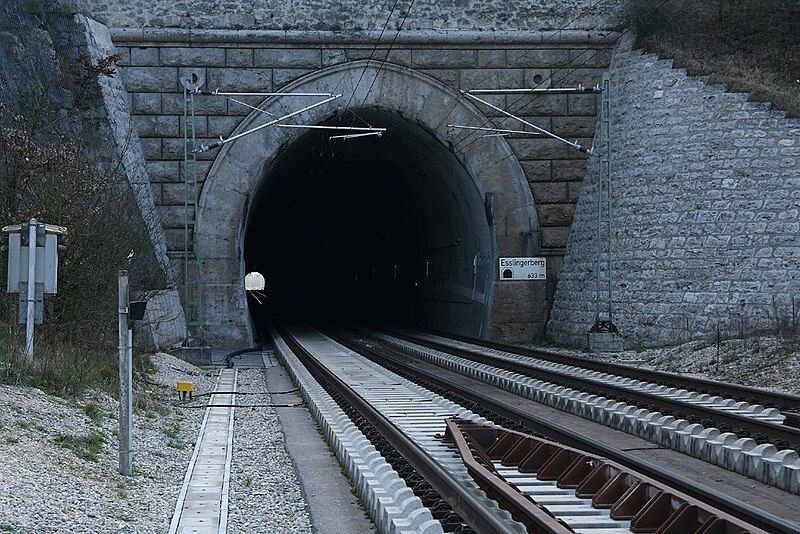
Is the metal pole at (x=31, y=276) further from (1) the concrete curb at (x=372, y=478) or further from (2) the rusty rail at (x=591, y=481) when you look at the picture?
(2) the rusty rail at (x=591, y=481)

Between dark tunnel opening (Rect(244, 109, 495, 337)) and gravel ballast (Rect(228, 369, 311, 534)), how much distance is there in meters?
13.6

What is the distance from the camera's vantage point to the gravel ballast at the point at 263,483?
6969mm

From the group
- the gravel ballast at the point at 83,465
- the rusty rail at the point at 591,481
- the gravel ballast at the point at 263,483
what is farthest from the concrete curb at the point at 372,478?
the gravel ballast at the point at 83,465

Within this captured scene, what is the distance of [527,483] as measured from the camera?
7.45 meters

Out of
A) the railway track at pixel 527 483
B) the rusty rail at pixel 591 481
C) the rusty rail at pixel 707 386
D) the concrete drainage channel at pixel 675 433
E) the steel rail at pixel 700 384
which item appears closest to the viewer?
the rusty rail at pixel 591 481

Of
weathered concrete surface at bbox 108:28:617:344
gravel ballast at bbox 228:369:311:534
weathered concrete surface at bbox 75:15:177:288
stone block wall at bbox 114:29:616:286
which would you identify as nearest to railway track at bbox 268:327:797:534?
gravel ballast at bbox 228:369:311:534

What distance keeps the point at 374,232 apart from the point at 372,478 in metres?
34.3

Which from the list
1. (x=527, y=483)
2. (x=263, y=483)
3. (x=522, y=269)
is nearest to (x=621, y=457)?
(x=527, y=483)

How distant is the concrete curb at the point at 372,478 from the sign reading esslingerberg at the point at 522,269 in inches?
445

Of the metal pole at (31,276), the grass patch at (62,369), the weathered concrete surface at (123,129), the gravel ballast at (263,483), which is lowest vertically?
the gravel ballast at (263,483)

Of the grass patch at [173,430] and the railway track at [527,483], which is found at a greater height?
the railway track at [527,483]

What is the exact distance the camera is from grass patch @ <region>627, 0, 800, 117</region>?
2241cm

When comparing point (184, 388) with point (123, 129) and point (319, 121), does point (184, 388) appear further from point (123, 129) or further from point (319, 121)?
point (319, 121)

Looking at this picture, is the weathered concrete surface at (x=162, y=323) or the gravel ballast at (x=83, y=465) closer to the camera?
the gravel ballast at (x=83, y=465)
